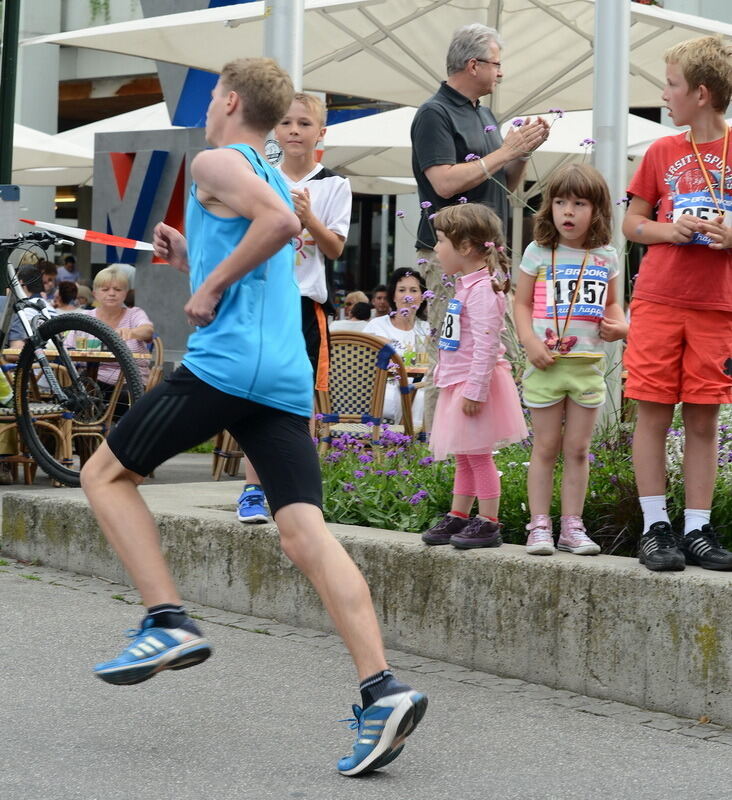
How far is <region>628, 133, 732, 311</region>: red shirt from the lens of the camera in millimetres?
4562

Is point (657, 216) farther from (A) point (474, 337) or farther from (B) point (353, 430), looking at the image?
(B) point (353, 430)

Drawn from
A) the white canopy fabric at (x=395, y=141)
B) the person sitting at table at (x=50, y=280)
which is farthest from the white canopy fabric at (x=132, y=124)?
the white canopy fabric at (x=395, y=141)

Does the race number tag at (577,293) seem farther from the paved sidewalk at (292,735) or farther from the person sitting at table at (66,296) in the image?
the person sitting at table at (66,296)

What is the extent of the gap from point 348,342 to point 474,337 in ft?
9.01

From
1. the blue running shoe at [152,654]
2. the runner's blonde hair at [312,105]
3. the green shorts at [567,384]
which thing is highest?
the runner's blonde hair at [312,105]

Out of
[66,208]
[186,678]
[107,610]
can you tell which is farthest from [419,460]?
[66,208]

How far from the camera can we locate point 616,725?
4070 mm

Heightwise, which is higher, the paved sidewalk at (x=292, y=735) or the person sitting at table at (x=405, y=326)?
the person sitting at table at (x=405, y=326)

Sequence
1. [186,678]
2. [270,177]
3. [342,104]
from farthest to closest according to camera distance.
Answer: [342,104] < [186,678] < [270,177]

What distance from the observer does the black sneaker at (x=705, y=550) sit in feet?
14.2

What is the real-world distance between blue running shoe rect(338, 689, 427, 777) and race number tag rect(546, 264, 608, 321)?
179 cm

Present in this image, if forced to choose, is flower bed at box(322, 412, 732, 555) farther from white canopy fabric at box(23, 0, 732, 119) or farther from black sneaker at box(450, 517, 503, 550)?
white canopy fabric at box(23, 0, 732, 119)

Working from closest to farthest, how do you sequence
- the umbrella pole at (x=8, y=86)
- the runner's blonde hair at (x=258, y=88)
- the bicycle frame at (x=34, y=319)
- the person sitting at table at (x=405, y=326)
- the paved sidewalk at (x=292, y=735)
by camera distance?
the paved sidewalk at (x=292, y=735) < the runner's blonde hair at (x=258, y=88) < the bicycle frame at (x=34, y=319) < the umbrella pole at (x=8, y=86) < the person sitting at table at (x=405, y=326)

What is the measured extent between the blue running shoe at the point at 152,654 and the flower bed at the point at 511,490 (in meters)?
1.87
